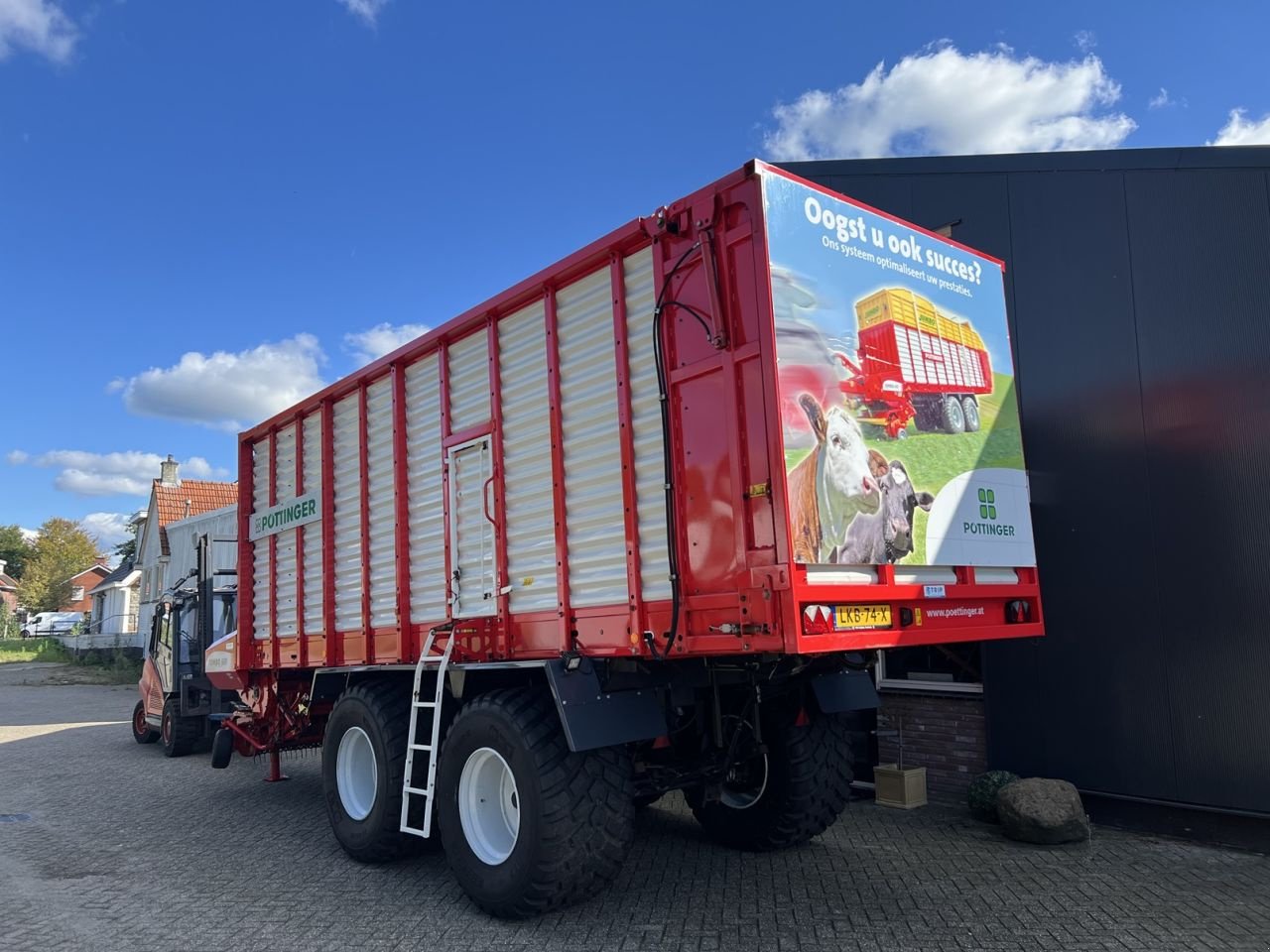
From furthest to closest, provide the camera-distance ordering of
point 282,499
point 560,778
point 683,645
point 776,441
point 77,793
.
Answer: point 77,793 → point 282,499 → point 560,778 → point 683,645 → point 776,441

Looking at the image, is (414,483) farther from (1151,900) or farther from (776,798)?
(1151,900)

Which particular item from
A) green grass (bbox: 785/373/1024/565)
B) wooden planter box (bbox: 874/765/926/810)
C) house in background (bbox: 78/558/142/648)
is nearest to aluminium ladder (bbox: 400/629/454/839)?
green grass (bbox: 785/373/1024/565)

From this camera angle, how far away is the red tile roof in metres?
33.4

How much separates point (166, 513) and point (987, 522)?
34045 millimetres

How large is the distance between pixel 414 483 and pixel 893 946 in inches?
Answer: 160

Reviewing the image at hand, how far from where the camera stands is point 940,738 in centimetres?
779

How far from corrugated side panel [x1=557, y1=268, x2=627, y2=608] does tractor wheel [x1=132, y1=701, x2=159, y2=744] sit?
11.8 metres

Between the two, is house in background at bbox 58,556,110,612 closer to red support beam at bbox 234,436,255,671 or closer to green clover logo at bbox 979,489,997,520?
red support beam at bbox 234,436,255,671

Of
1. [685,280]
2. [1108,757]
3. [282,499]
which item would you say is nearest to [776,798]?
[1108,757]

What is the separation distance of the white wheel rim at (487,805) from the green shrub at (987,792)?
3812 mm

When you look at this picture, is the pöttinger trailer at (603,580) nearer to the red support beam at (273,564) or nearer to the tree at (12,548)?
the red support beam at (273,564)

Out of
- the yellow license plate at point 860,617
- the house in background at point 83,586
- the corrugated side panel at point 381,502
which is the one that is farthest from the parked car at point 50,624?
the yellow license plate at point 860,617

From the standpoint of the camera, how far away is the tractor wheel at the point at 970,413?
5207mm

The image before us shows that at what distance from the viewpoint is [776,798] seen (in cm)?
608
